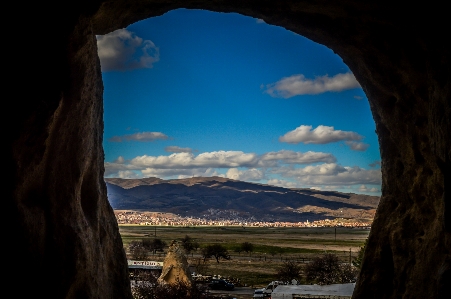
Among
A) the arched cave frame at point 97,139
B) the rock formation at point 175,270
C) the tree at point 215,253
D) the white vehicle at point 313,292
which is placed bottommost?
the tree at point 215,253

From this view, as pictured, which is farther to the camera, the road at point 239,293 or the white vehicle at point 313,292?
the road at point 239,293

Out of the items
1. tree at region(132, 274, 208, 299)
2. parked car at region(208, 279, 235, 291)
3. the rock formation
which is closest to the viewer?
tree at region(132, 274, 208, 299)

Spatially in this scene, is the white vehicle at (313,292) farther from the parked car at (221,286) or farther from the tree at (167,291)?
the parked car at (221,286)

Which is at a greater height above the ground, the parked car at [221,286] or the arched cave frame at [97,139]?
the arched cave frame at [97,139]

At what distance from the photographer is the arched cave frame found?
9727 mm

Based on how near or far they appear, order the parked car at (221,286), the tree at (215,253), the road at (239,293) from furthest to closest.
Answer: the tree at (215,253)
the parked car at (221,286)
the road at (239,293)

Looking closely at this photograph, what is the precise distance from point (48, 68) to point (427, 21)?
802 centimetres

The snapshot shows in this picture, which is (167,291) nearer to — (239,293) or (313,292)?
(313,292)

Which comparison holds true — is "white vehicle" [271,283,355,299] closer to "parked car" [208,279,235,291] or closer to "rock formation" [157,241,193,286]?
"rock formation" [157,241,193,286]

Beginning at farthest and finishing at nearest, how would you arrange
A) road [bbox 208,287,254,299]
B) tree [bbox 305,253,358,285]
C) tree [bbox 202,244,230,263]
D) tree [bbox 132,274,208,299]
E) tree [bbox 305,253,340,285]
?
tree [bbox 202,244,230,263] → tree [bbox 305,253,340,285] → tree [bbox 305,253,358,285] → road [bbox 208,287,254,299] → tree [bbox 132,274,208,299]

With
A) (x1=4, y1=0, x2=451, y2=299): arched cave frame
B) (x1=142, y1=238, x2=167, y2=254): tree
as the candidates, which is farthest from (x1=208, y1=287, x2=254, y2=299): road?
(x1=142, y1=238, x2=167, y2=254): tree

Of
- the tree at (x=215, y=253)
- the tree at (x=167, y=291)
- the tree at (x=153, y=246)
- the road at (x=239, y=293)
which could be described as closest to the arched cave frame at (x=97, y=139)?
the tree at (x=167, y=291)

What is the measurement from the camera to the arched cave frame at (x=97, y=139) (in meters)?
9.73

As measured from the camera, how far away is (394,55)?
11.2 metres
